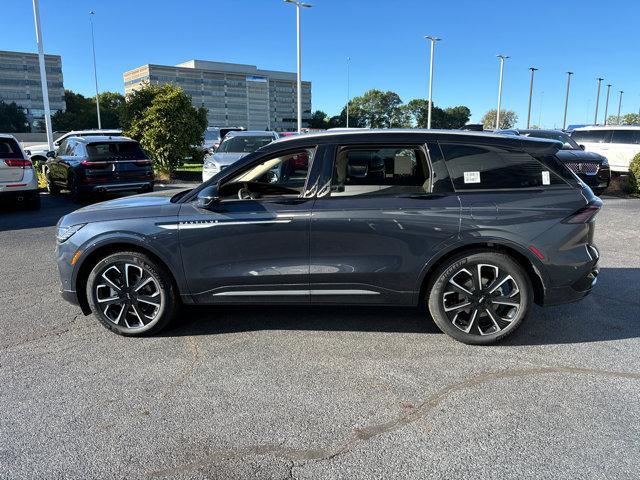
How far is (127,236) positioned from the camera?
13.5 ft

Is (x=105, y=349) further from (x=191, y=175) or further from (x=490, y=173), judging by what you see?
(x=191, y=175)

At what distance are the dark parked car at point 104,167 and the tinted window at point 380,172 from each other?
9344 mm

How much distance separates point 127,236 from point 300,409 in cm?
207

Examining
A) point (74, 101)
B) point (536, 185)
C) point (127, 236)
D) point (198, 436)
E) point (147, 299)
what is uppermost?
point (74, 101)

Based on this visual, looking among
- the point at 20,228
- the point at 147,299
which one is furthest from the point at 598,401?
the point at 20,228

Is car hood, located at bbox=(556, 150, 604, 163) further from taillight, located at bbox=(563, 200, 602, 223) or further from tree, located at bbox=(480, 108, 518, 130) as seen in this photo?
tree, located at bbox=(480, 108, 518, 130)

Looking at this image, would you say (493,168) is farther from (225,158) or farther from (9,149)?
(9,149)

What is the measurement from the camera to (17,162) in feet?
35.0

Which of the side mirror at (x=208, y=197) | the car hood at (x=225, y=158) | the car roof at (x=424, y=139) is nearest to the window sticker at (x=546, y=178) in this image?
the car roof at (x=424, y=139)

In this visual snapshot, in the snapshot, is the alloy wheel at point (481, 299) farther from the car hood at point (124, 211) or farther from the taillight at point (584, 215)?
the car hood at point (124, 211)

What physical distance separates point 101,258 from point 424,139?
2.92 m

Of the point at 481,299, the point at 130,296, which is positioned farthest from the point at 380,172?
the point at 130,296

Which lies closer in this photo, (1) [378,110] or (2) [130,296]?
(2) [130,296]

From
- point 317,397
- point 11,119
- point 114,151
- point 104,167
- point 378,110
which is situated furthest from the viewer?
point 378,110
